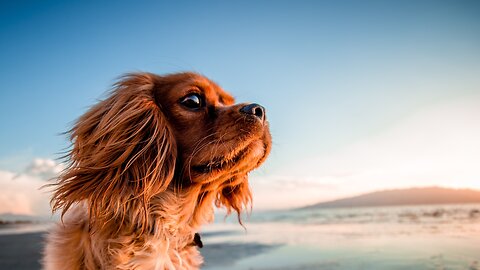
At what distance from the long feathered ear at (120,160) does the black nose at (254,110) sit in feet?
1.76

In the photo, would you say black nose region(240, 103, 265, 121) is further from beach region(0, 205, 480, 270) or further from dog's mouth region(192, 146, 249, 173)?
beach region(0, 205, 480, 270)

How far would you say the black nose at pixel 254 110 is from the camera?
2.72 m

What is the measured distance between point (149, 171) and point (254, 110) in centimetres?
79

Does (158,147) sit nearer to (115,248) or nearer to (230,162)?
(230,162)

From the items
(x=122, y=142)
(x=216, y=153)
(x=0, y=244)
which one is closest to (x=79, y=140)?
(x=122, y=142)

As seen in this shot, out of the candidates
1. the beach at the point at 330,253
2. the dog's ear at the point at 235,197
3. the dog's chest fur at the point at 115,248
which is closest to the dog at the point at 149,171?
the dog's chest fur at the point at 115,248

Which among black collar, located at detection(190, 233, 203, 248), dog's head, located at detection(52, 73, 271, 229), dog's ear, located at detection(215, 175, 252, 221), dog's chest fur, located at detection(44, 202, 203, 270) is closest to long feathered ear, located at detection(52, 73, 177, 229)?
dog's head, located at detection(52, 73, 271, 229)

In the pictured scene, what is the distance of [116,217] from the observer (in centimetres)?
261

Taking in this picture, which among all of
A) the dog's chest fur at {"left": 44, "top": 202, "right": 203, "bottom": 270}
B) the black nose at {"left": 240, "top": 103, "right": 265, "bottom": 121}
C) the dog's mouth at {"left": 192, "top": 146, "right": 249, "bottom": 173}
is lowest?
the dog's chest fur at {"left": 44, "top": 202, "right": 203, "bottom": 270}

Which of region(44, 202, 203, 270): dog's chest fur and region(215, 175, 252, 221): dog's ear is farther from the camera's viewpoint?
region(215, 175, 252, 221): dog's ear

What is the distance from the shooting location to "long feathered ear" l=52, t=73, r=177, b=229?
2.58m

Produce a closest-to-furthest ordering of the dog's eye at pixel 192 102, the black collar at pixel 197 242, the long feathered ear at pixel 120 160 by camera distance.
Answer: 1. the long feathered ear at pixel 120 160
2. the dog's eye at pixel 192 102
3. the black collar at pixel 197 242

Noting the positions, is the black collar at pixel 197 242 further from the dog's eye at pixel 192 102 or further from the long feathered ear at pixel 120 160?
the dog's eye at pixel 192 102

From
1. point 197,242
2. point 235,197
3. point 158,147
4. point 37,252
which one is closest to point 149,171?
point 158,147
